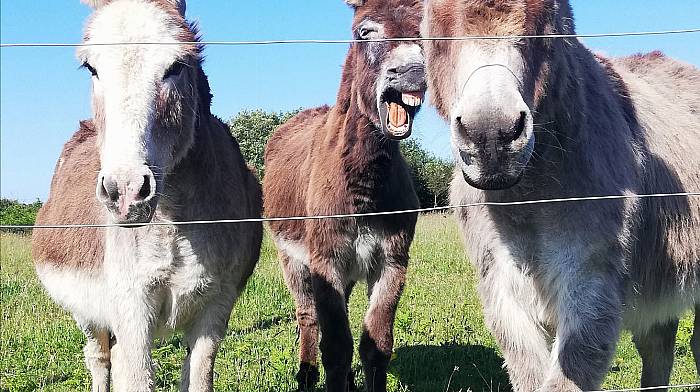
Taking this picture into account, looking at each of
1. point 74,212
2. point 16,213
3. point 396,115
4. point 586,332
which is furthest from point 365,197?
point 16,213

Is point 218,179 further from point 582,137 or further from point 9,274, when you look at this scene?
point 9,274

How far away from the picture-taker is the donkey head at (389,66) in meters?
3.63

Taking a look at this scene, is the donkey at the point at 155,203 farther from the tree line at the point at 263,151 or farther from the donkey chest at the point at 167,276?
the tree line at the point at 263,151

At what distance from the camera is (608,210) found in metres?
2.43

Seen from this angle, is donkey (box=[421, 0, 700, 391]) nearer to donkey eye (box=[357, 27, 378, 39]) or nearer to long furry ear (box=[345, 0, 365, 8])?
donkey eye (box=[357, 27, 378, 39])

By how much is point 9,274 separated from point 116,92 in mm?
8654

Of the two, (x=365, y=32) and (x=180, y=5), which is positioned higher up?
(x=365, y=32)

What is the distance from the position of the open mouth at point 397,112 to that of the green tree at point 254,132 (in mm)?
2388

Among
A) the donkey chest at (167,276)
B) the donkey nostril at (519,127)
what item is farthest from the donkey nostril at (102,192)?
the donkey nostril at (519,127)

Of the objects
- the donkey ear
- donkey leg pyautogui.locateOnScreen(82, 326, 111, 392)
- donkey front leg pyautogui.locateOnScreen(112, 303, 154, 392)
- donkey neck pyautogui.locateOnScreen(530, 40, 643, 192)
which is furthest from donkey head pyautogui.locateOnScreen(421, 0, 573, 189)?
donkey leg pyautogui.locateOnScreen(82, 326, 111, 392)

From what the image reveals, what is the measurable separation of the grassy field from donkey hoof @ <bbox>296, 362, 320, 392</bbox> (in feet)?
0.32

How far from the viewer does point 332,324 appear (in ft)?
13.7

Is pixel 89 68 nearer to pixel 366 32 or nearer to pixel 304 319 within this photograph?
pixel 366 32

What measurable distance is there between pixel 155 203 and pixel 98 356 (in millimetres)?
2329
